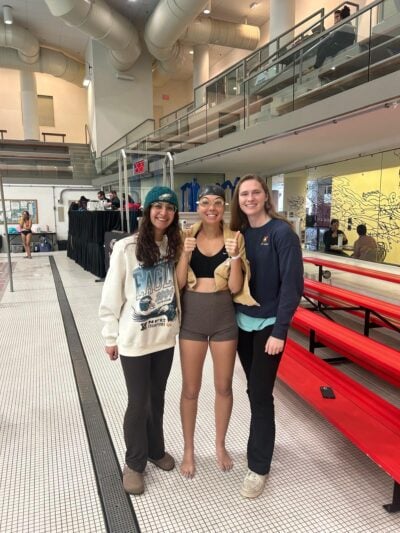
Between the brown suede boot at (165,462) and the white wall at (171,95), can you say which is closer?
the brown suede boot at (165,462)

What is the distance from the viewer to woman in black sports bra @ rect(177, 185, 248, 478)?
5.46 feet

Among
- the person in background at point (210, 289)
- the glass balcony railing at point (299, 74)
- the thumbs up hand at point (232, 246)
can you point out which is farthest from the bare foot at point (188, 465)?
the glass balcony railing at point (299, 74)

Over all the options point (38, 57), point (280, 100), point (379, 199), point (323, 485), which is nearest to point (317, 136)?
point (280, 100)

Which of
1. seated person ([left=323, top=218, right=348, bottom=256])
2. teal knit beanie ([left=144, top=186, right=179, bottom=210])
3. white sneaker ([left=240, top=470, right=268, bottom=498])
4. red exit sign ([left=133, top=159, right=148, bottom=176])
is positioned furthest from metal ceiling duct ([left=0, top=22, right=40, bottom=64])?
white sneaker ([left=240, top=470, right=268, bottom=498])

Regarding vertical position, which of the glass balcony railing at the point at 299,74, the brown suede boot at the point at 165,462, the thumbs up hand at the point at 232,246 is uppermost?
the glass balcony railing at the point at 299,74

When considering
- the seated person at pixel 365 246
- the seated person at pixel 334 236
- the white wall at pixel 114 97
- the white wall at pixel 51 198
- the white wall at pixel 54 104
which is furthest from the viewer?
the white wall at pixel 54 104

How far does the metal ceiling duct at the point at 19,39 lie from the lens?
13.4 metres

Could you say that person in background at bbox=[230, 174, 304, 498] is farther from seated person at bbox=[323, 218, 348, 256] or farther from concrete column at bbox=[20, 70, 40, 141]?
concrete column at bbox=[20, 70, 40, 141]

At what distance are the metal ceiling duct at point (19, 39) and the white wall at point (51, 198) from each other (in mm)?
5491

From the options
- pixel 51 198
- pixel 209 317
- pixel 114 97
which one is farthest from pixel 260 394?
pixel 114 97

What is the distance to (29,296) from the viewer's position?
582 centimetres

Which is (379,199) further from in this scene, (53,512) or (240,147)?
(53,512)

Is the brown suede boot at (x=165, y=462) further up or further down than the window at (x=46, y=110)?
further down

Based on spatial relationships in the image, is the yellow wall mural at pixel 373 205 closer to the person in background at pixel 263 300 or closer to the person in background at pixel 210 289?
the person in background at pixel 263 300
